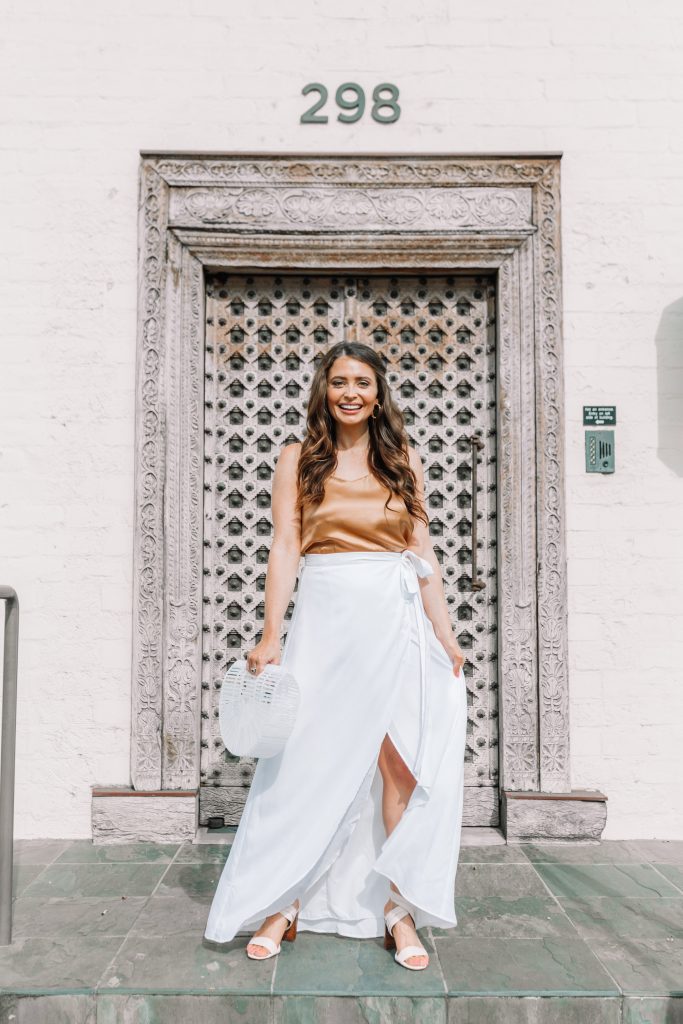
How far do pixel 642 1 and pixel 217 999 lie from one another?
16.7ft

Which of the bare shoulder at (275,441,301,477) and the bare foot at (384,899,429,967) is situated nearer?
the bare foot at (384,899,429,967)

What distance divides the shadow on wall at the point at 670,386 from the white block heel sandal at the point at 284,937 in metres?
2.90

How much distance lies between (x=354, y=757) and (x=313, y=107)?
3345mm

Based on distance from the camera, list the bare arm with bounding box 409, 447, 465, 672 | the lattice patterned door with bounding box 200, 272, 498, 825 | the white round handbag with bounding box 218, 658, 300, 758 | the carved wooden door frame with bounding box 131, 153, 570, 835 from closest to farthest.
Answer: the white round handbag with bounding box 218, 658, 300, 758, the bare arm with bounding box 409, 447, 465, 672, the carved wooden door frame with bounding box 131, 153, 570, 835, the lattice patterned door with bounding box 200, 272, 498, 825

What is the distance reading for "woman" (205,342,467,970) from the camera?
273 cm

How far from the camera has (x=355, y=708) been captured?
2777mm

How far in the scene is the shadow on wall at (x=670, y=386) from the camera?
4.25m

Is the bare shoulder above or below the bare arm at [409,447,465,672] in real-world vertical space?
above

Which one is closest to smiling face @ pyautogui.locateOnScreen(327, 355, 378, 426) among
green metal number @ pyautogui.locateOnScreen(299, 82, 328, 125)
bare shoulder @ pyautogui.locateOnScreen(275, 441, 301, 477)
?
bare shoulder @ pyautogui.locateOnScreen(275, 441, 301, 477)

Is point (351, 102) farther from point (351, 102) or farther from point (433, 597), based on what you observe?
point (433, 597)

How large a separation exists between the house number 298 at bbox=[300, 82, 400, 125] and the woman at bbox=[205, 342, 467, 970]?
6.48 ft

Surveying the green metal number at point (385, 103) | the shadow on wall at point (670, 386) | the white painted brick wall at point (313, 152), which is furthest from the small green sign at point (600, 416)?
the green metal number at point (385, 103)

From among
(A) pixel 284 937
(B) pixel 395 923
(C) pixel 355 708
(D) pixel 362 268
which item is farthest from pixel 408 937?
(D) pixel 362 268

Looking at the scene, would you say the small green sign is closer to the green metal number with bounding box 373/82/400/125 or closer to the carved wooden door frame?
the carved wooden door frame
